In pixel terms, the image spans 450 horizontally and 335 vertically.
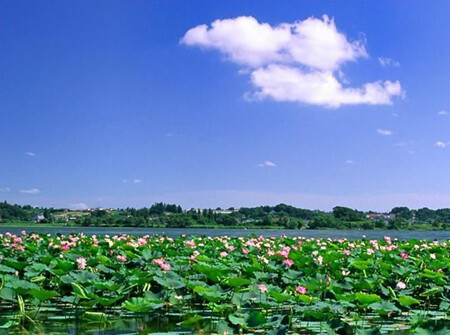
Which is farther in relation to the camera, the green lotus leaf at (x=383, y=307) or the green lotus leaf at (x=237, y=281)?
the green lotus leaf at (x=237, y=281)

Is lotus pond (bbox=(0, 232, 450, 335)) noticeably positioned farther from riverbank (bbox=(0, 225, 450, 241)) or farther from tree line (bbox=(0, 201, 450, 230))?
tree line (bbox=(0, 201, 450, 230))

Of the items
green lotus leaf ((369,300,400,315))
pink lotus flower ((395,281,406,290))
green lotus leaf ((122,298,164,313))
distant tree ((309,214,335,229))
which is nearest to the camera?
green lotus leaf ((122,298,164,313))

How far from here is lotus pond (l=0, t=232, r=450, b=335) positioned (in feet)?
16.0

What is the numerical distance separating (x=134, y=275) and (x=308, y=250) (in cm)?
484

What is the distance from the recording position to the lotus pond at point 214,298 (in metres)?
4.87

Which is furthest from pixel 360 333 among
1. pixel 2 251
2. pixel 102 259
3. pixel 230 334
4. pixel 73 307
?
pixel 2 251

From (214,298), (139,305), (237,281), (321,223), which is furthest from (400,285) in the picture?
(321,223)

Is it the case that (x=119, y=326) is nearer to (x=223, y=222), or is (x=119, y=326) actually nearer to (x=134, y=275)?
(x=134, y=275)

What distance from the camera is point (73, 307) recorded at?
19.9 ft

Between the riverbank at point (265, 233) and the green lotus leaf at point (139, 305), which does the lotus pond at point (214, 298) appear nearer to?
the green lotus leaf at point (139, 305)

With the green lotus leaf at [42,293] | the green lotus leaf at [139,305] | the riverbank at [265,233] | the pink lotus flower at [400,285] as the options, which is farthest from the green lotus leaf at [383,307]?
the riverbank at [265,233]

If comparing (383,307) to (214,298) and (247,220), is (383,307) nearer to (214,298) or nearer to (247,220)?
(214,298)

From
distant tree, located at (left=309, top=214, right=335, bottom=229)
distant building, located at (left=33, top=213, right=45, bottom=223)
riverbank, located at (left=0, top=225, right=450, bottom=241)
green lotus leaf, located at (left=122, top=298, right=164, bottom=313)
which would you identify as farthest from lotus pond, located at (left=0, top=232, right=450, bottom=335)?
distant building, located at (left=33, top=213, right=45, bottom=223)

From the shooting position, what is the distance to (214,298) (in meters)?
5.23
